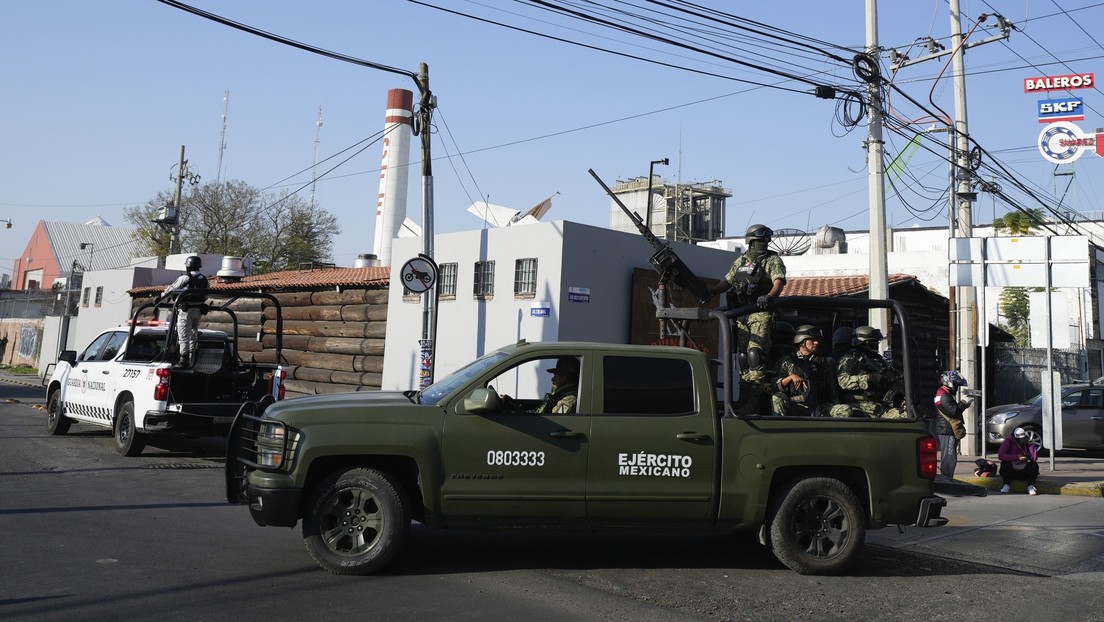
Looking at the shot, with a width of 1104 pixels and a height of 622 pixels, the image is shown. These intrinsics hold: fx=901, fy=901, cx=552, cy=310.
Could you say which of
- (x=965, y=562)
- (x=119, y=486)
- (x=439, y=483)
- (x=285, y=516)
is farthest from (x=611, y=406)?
(x=119, y=486)

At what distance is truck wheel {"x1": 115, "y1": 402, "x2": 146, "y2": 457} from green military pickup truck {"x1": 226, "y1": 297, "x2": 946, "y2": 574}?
5816mm

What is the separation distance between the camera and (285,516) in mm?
6309

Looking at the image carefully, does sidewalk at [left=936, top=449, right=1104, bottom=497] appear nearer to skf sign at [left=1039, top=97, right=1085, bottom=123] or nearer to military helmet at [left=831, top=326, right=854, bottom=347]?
military helmet at [left=831, top=326, right=854, bottom=347]

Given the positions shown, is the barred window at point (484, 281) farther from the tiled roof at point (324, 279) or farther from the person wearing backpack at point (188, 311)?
the person wearing backpack at point (188, 311)

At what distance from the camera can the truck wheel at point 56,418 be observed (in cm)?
1424

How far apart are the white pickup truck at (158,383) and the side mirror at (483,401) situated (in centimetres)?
540

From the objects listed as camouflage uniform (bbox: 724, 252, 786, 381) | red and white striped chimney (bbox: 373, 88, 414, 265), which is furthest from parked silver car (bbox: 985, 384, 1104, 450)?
red and white striped chimney (bbox: 373, 88, 414, 265)

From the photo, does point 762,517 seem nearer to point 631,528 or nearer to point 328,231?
point 631,528

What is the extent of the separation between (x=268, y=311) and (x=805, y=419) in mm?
18112

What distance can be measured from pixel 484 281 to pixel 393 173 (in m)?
31.6

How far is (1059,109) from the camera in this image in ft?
77.6

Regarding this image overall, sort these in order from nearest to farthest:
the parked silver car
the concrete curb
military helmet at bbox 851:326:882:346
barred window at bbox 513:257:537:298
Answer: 1. military helmet at bbox 851:326:882:346
2. the concrete curb
3. barred window at bbox 513:257:537:298
4. the parked silver car

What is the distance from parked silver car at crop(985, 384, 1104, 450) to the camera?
58.5 feet

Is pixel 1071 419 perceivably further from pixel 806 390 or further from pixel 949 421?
pixel 806 390
